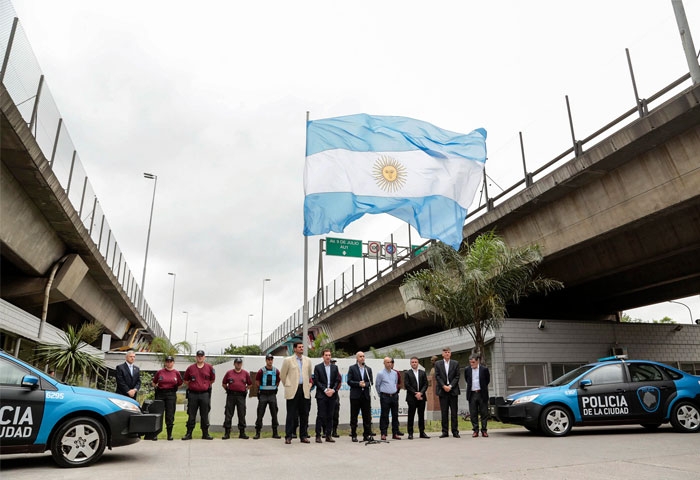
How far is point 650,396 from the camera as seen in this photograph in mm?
11438

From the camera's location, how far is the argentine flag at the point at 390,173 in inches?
539

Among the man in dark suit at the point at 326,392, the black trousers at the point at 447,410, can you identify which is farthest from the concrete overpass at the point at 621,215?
the man in dark suit at the point at 326,392

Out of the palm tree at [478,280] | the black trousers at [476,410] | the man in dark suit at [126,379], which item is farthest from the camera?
the palm tree at [478,280]

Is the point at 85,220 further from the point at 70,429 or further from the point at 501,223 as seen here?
the point at 501,223

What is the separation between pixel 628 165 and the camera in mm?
13742

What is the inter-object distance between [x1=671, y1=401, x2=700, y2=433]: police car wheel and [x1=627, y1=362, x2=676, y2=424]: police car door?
215 mm

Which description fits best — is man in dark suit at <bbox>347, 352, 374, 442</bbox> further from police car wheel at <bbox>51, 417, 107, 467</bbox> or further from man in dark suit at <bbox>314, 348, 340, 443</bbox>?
police car wheel at <bbox>51, 417, 107, 467</bbox>

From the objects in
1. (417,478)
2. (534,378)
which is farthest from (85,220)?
(534,378)

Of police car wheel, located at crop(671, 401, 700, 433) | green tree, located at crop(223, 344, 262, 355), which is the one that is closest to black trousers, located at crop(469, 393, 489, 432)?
police car wheel, located at crop(671, 401, 700, 433)

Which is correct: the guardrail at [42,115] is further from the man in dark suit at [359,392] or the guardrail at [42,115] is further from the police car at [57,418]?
the man in dark suit at [359,392]

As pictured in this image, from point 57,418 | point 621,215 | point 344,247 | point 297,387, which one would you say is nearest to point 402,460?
point 297,387

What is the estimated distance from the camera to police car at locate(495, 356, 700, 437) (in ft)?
36.9

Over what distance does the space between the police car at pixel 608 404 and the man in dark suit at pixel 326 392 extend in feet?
12.6

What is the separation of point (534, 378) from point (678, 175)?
11661mm
